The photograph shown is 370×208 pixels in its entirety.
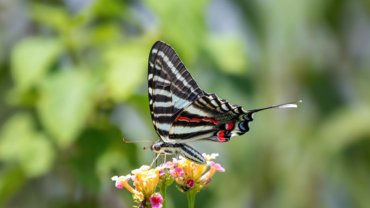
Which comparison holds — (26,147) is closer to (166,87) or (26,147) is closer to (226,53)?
(226,53)

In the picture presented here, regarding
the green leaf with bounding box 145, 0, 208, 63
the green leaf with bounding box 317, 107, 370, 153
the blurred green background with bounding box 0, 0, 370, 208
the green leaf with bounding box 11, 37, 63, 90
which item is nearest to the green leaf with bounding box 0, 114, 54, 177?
the blurred green background with bounding box 0, 0, 370, 208

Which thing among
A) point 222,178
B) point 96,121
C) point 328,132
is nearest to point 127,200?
point 96,121

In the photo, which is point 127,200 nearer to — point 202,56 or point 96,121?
point 96,121

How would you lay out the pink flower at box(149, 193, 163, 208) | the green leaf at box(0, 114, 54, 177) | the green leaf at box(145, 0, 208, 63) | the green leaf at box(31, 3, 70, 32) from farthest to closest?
1. the green leaf at box(31, 3, 70, 32)
2. the green leaf at box(0, 114, 54, 177)
3. the green leaf at box(145, 0, 208, 63)
4. the pink flower at box(149, 193, 163, 208)

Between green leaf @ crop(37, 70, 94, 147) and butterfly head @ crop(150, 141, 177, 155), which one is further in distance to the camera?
green leaf @ crop(37, 70, 94, 147)

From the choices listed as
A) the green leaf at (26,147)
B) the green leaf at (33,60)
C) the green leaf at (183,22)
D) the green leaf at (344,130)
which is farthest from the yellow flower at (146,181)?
the green leaf at (344,130)

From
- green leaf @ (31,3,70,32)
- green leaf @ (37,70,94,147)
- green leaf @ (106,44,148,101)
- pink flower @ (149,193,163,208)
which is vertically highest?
green leaf @ (31,3,70,32)

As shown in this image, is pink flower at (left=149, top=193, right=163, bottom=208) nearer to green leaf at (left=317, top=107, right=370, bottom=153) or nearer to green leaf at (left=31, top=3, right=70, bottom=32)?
green leaf at (left=31, top=3, right=70, bottom=32)
